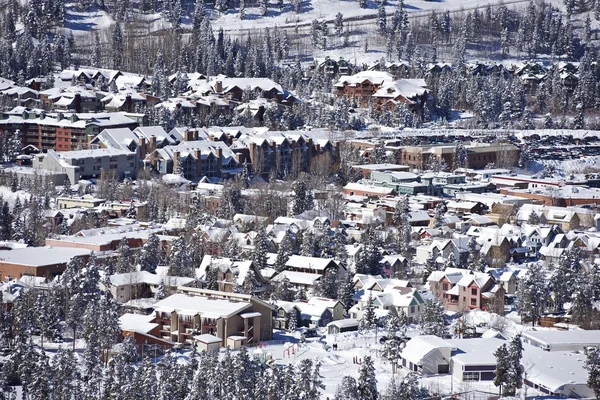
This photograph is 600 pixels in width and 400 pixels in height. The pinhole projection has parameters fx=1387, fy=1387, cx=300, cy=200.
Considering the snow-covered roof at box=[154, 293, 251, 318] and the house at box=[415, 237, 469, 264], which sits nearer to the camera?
the snow-covered roof at box=[154, 293, 251, 318]

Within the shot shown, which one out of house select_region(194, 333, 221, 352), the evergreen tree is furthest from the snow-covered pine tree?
the evergreen tree

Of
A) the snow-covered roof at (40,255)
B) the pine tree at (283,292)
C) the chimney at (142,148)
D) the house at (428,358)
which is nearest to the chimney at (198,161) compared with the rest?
the chimney at (142,148)

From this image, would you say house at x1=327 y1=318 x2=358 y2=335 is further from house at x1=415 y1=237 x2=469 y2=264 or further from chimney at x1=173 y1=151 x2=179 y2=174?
chimney at x1=173 y1=151 x2=179 y2=174

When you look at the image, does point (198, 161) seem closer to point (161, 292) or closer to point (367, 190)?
point (367, 190)

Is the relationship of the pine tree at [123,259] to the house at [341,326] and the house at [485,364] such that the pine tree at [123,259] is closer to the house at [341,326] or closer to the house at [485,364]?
the house at [341,326]

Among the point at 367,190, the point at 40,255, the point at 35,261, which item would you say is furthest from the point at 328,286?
the point at 367,190

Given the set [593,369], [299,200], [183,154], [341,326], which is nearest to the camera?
[593,369]

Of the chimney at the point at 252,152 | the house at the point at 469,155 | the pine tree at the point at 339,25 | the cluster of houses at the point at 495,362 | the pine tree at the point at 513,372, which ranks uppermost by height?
the pine tree at the point at 339,25
